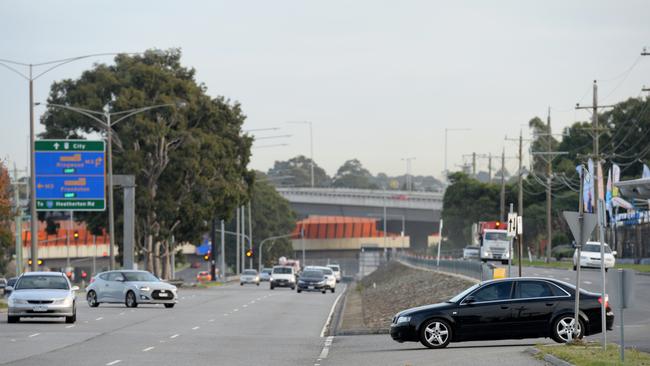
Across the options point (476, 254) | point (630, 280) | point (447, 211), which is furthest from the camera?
point (447, 211)

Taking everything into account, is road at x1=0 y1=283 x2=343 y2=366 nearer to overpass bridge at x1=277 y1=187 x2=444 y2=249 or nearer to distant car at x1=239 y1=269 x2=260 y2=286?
distant car at x1=239 y1=269 x2=260 y2=286

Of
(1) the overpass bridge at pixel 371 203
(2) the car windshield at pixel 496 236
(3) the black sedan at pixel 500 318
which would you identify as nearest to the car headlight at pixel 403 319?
(3) the black sedan at pixel 500 318

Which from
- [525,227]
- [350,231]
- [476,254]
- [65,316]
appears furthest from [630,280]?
[350,231]

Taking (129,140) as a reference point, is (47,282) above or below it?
below

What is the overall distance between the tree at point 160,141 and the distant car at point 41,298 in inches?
1609

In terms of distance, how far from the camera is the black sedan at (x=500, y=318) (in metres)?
26.1

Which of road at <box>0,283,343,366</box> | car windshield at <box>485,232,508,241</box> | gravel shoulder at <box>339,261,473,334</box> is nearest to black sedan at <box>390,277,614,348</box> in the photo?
road at <box>0,283,343,366</box>

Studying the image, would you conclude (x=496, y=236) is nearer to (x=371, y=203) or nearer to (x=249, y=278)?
(x=249, y=278)

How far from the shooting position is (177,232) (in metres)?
83.3

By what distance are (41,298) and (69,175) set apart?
26.3m

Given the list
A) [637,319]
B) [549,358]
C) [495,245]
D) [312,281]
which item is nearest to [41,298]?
[637,319]

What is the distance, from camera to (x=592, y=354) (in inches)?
872

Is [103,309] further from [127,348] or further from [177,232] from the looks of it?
[177,232]

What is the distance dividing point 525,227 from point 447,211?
10468mm
